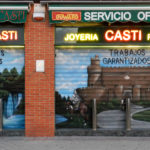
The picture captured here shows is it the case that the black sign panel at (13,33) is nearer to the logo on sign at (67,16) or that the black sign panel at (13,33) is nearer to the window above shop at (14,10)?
the window above shop at (14,10)

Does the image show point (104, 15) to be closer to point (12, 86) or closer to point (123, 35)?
point (123, 35)

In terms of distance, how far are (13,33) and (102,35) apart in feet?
8.67

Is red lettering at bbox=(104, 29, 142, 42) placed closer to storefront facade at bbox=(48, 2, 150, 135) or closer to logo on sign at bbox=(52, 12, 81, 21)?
storefront facade at bbox=(48, 2, 150, 135)

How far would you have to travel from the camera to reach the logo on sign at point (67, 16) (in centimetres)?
806

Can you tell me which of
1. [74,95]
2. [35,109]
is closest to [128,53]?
[74,95]

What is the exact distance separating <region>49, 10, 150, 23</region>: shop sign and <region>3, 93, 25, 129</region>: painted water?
263 centimetres

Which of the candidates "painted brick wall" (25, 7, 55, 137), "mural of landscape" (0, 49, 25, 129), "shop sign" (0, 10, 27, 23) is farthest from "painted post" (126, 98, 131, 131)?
"shop sign" (0, 10, 27, 23)
